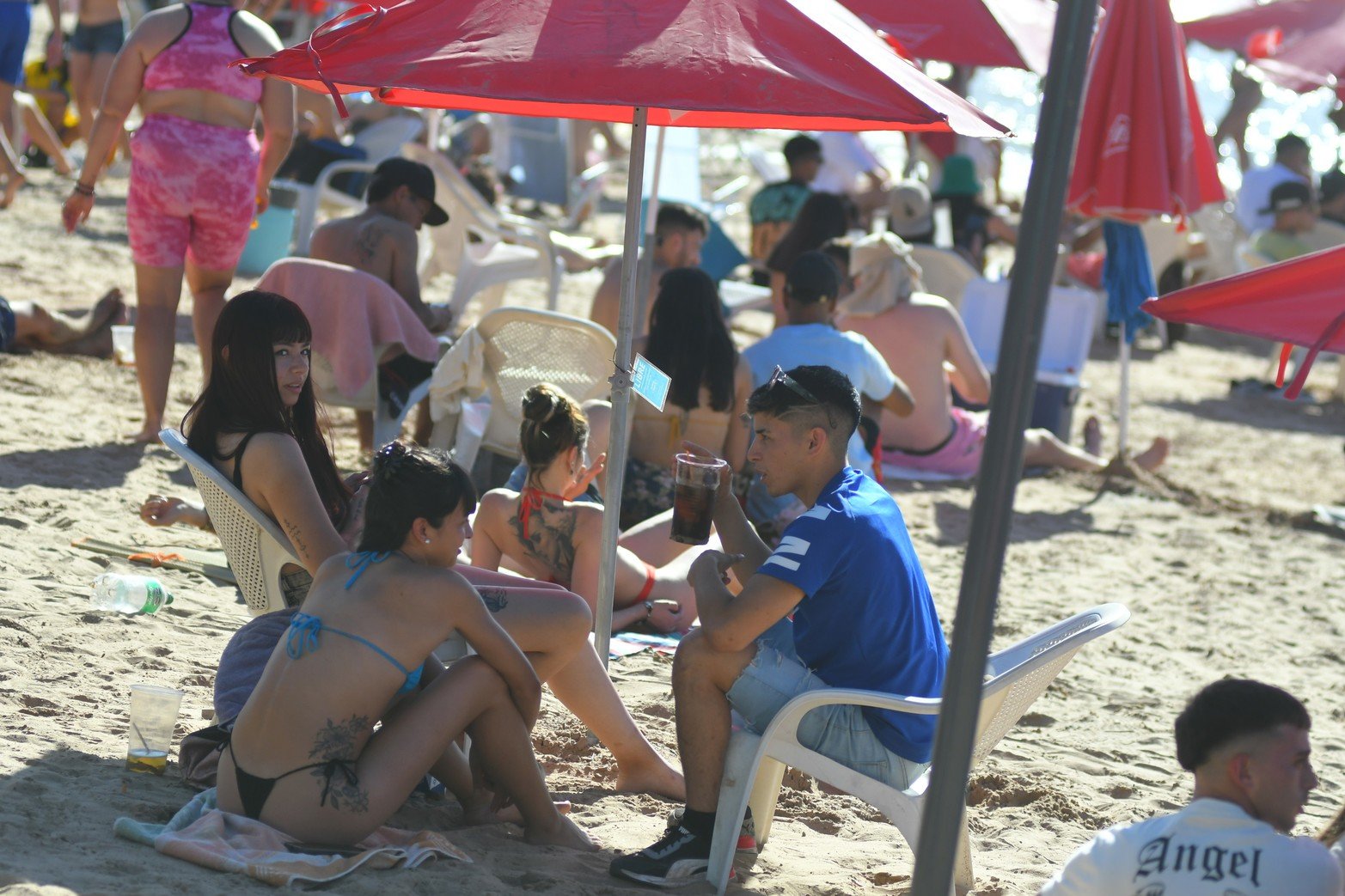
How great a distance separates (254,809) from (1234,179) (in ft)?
57.3

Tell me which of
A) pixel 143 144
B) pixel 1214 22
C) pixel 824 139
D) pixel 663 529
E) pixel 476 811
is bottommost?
pixel 476 811

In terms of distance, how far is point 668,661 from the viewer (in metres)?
4.32

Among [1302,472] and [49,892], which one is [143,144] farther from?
[1302,472]

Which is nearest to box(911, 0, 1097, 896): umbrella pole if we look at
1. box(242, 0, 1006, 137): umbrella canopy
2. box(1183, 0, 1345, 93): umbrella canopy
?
box(242, 0, 1006, 137): umbrella canopy

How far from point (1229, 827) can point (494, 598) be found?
152cm

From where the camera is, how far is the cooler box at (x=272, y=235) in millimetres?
8727

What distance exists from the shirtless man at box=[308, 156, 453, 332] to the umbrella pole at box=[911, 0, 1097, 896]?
4.13 m

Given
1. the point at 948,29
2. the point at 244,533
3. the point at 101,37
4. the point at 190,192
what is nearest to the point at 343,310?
the point at 190,192

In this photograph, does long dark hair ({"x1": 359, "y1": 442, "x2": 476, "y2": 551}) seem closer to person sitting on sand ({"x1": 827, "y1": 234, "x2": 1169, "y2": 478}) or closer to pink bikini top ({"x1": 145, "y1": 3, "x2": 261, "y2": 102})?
pink bikini top ({"x1": 145, "y1": 3, "x2": 261, "y2": 102})

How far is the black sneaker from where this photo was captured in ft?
9.57

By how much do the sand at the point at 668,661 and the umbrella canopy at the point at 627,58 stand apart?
1468 mm

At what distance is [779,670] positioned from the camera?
2.98m

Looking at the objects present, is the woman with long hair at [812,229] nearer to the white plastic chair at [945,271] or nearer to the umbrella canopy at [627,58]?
the white plastic chair at [945,271]

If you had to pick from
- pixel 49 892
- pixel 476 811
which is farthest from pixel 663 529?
pixel 49 892
